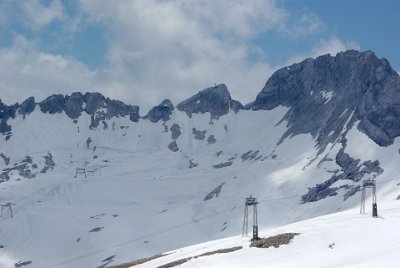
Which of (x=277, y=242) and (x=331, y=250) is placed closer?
(x=331, y=250)

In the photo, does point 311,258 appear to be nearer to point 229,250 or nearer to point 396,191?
point 229,250

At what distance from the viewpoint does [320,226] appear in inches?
3081

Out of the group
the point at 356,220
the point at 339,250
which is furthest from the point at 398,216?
the point at 339,250

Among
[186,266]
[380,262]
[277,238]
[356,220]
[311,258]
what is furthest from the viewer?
[356,220]

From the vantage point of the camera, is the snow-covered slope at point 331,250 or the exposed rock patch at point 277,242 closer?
the snow-covered slope at point 331,250

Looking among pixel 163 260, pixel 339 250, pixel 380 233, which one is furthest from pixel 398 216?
pixel 163 260

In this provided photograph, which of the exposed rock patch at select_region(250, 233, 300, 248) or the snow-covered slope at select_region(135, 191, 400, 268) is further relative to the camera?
the exposed rock patch at select_region(250, 233, 300, 248)

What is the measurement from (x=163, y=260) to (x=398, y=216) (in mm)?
30801

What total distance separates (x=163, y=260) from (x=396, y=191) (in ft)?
379

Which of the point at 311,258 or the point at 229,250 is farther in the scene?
the point at 229,250

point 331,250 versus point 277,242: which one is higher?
point 277,242

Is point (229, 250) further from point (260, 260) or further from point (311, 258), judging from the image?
point (311, 258)

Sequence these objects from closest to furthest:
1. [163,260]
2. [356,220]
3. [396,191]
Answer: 1. [356,220]
2. [163,260]
3. [396,191]

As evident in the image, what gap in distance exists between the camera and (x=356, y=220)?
264ft
